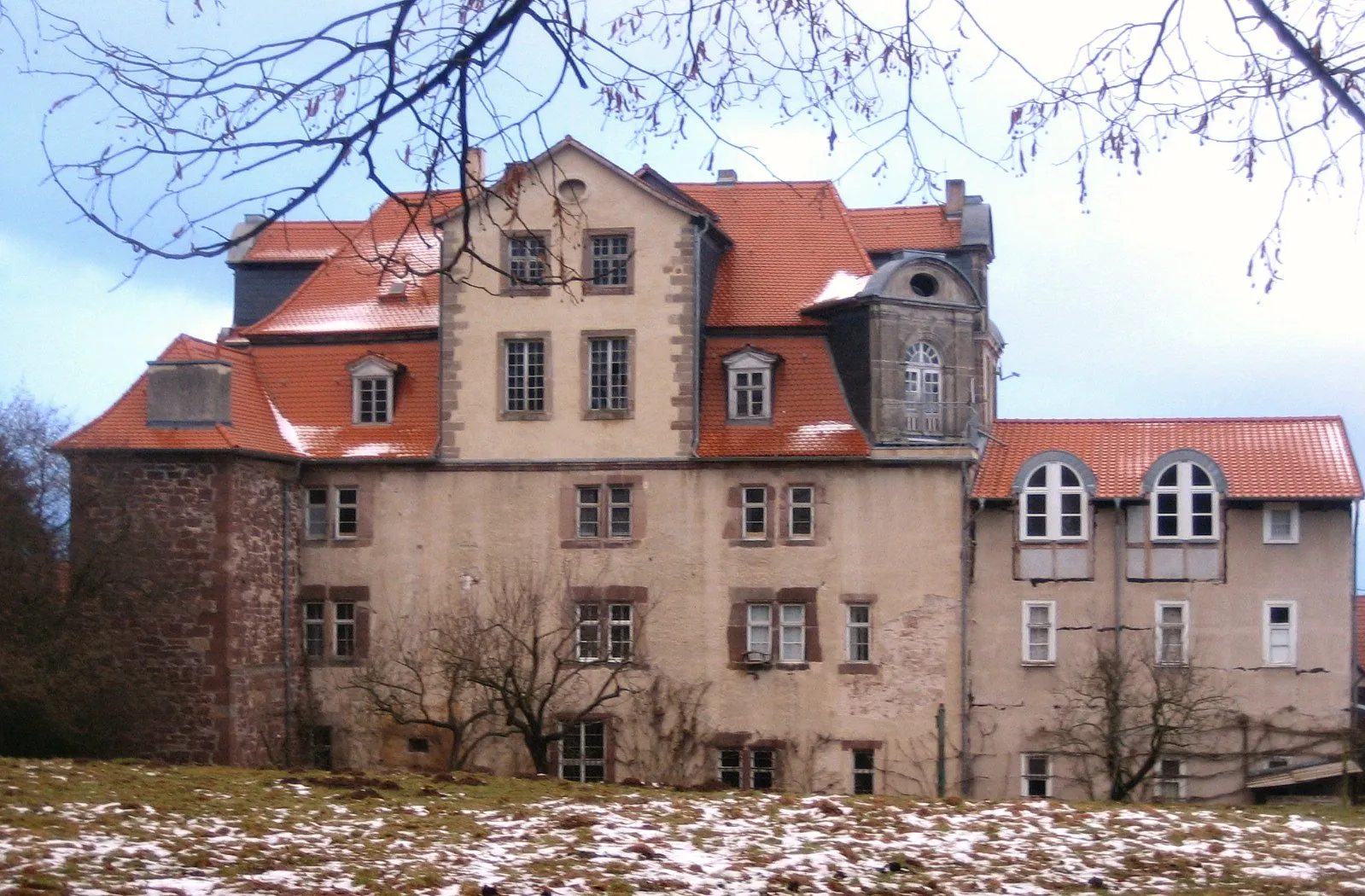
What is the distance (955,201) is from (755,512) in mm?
8571

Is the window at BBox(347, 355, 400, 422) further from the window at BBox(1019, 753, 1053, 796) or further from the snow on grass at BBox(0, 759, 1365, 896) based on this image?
the snow on grass at BBox(0, 759, 1365, 896)

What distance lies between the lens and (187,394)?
30156 millimetres

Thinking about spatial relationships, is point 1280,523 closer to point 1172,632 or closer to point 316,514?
point 1172,632

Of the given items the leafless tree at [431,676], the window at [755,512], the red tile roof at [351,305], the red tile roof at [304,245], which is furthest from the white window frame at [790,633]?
the red tile roof at [304,245]

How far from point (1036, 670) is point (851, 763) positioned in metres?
3.51

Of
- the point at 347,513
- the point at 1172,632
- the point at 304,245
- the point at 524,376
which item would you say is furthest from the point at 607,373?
the point at 1172,632

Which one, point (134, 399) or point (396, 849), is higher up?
point (134, 399)

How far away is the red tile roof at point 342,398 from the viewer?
32062 mm

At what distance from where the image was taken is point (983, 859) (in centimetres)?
1185

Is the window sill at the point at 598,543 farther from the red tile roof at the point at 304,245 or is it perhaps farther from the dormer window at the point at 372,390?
the red tile roof at the point at 304,245

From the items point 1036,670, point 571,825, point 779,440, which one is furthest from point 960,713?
point 571,825

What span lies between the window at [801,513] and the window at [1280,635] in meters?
7.66

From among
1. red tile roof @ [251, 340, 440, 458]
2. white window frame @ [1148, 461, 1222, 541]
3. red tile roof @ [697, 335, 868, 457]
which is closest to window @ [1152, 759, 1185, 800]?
white window frame @ [1148, 461, 1222, 541]

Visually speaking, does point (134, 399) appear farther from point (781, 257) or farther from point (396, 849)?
point (396, 849)
